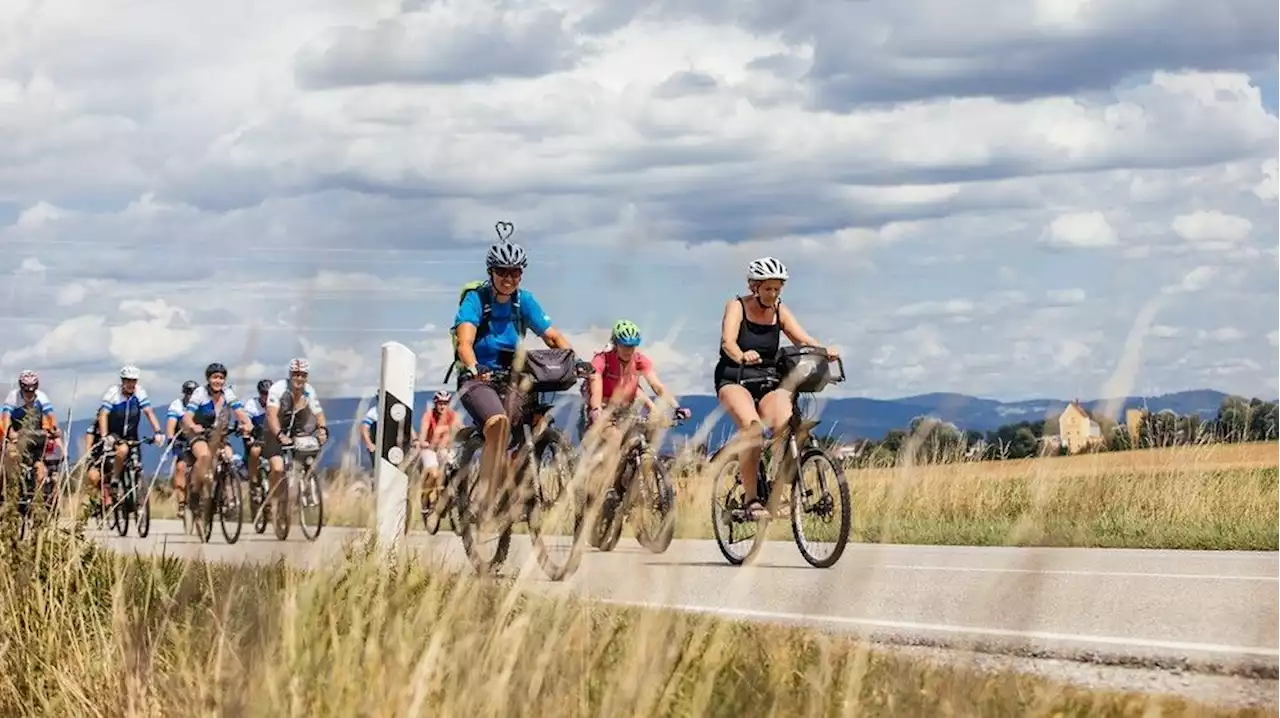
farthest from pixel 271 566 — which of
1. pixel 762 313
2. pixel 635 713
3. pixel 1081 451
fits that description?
pixel 762 313

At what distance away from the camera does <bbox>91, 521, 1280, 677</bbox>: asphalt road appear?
6.00 meters

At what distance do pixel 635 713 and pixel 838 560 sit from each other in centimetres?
795

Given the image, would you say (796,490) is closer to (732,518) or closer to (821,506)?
(821,506)

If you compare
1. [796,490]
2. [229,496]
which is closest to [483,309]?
[796,490]

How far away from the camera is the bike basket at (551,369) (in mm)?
11727

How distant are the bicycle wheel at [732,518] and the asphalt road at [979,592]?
0.53ft

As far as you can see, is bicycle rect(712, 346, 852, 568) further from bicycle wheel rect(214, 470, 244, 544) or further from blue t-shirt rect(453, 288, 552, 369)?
bicycle wheel rect(214, 470, 244, 544)

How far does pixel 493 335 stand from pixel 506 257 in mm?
498

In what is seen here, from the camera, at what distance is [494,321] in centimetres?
1222

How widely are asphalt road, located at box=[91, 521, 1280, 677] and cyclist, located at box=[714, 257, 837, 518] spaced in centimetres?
104

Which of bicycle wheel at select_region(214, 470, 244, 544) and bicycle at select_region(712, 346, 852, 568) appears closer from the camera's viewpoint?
bicycle at select_region(712, 346, 852, 568)

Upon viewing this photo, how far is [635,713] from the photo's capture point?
5285 mm

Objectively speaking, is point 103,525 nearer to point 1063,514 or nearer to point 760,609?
point 760,609

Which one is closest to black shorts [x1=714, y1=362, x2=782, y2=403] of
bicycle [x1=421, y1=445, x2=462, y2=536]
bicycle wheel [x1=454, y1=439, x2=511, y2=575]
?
bicycle wheel [x1=454, y1=439, x2=511, y2=575]
